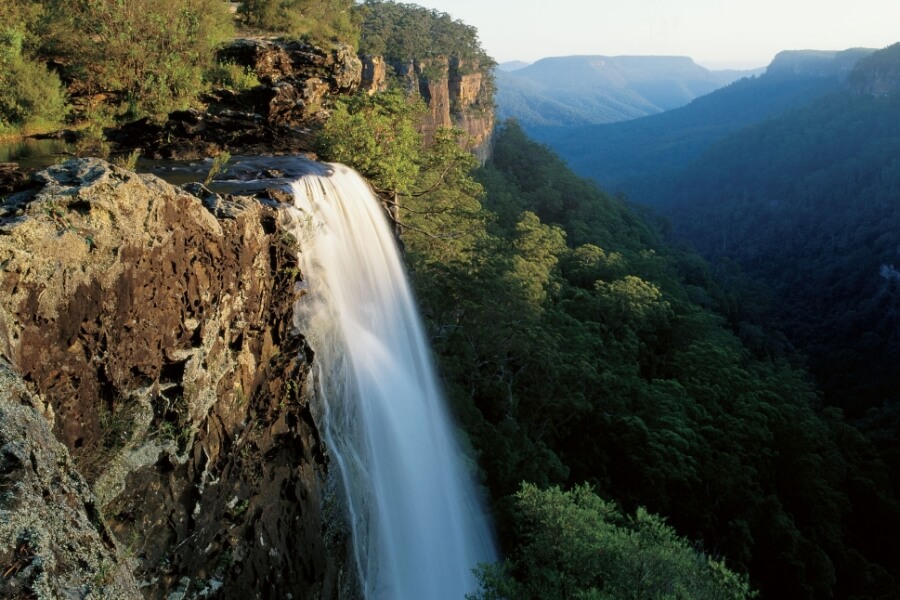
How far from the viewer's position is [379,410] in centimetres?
1212

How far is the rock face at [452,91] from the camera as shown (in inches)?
1878

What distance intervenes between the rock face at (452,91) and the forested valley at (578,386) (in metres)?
2.89

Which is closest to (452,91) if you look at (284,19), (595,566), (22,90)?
(284,19)

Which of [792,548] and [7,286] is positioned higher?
[7,286]

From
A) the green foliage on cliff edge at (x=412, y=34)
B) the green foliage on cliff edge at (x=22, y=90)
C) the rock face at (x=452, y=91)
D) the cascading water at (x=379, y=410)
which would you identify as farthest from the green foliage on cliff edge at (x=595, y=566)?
the green foliage on cliff edge at (x=412, y=34)

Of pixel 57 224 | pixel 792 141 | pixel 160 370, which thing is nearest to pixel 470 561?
pixel 160 370

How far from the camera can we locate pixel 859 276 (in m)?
66.1

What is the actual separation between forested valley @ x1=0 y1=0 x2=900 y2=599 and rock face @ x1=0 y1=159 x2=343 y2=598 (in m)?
4.71

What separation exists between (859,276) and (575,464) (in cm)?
5889

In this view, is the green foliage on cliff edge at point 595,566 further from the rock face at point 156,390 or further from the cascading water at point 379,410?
the rock face at point 156,390

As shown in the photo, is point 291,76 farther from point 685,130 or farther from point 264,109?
point 685,130

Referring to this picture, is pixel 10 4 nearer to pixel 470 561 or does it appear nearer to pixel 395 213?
pixel 395 213

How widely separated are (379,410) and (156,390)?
6344mm

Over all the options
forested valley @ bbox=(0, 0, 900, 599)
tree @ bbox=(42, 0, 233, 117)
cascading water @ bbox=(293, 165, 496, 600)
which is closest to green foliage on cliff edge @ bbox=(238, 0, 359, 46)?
forested valley @ bbox=(0, 0, 900, 599)
